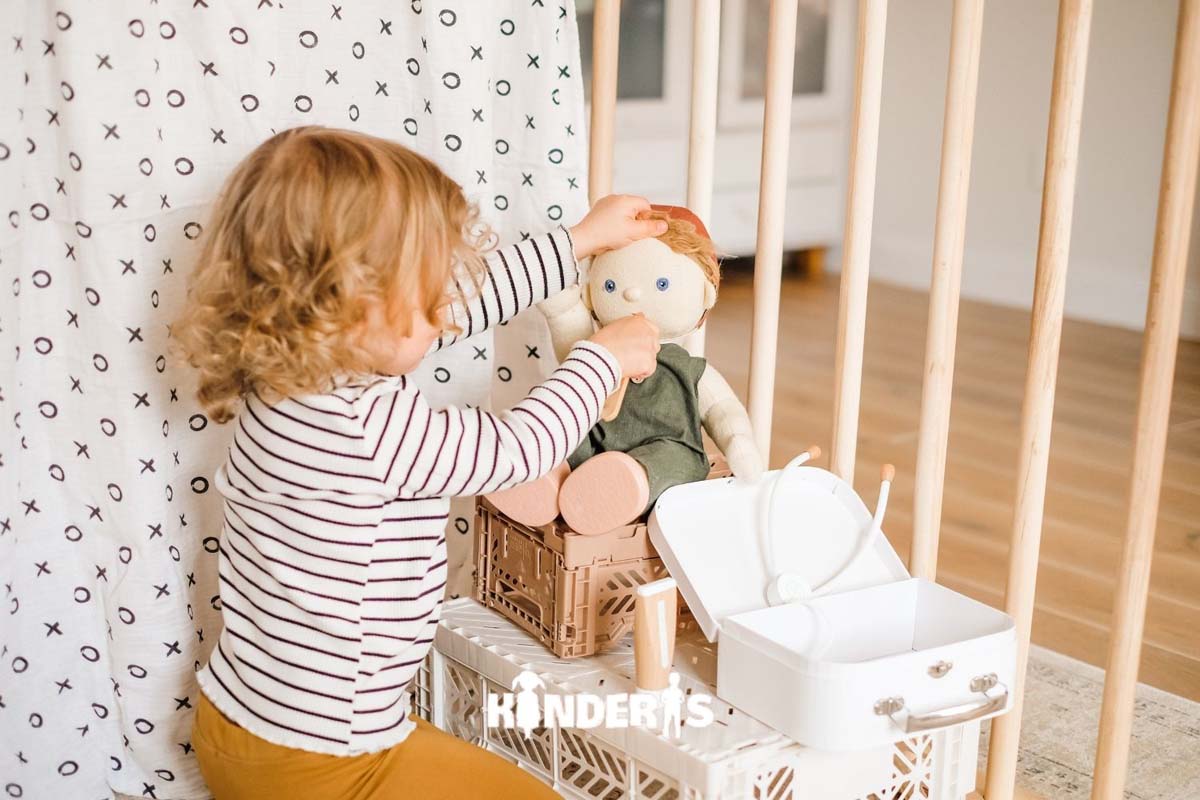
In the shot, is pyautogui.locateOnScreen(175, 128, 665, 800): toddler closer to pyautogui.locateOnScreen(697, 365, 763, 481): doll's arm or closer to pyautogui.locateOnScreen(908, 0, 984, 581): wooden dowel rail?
pyautogui.locateOnScreen(697, 365, 763, 481): doll's arm

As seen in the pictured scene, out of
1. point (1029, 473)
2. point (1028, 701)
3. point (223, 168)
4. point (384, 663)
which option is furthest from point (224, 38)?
point (1028, 701)

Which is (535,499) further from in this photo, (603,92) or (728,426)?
(603,92)

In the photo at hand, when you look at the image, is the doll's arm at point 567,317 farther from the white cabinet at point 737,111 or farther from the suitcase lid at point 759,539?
the white cabinet at point 737,111

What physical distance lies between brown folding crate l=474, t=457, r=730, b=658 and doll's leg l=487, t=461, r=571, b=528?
1 centimetres

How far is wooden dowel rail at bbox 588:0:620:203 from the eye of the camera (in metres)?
1.27

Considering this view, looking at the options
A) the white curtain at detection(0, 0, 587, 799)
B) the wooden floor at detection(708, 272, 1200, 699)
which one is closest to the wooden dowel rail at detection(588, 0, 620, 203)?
the white curtain at detection(0, 0, 587, 799)

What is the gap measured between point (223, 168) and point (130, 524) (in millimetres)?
325

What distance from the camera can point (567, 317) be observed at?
1.17m

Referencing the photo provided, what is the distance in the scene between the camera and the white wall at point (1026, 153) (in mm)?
3180

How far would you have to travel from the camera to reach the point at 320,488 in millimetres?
943

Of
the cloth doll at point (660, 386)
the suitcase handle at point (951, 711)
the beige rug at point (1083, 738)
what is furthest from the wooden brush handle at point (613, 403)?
the beige rug at point (1083, 738)

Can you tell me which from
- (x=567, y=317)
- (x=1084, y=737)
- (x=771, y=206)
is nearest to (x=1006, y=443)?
(x=1084, y=737)

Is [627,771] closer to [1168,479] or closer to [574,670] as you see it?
[574,670]

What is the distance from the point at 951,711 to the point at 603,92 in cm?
66
